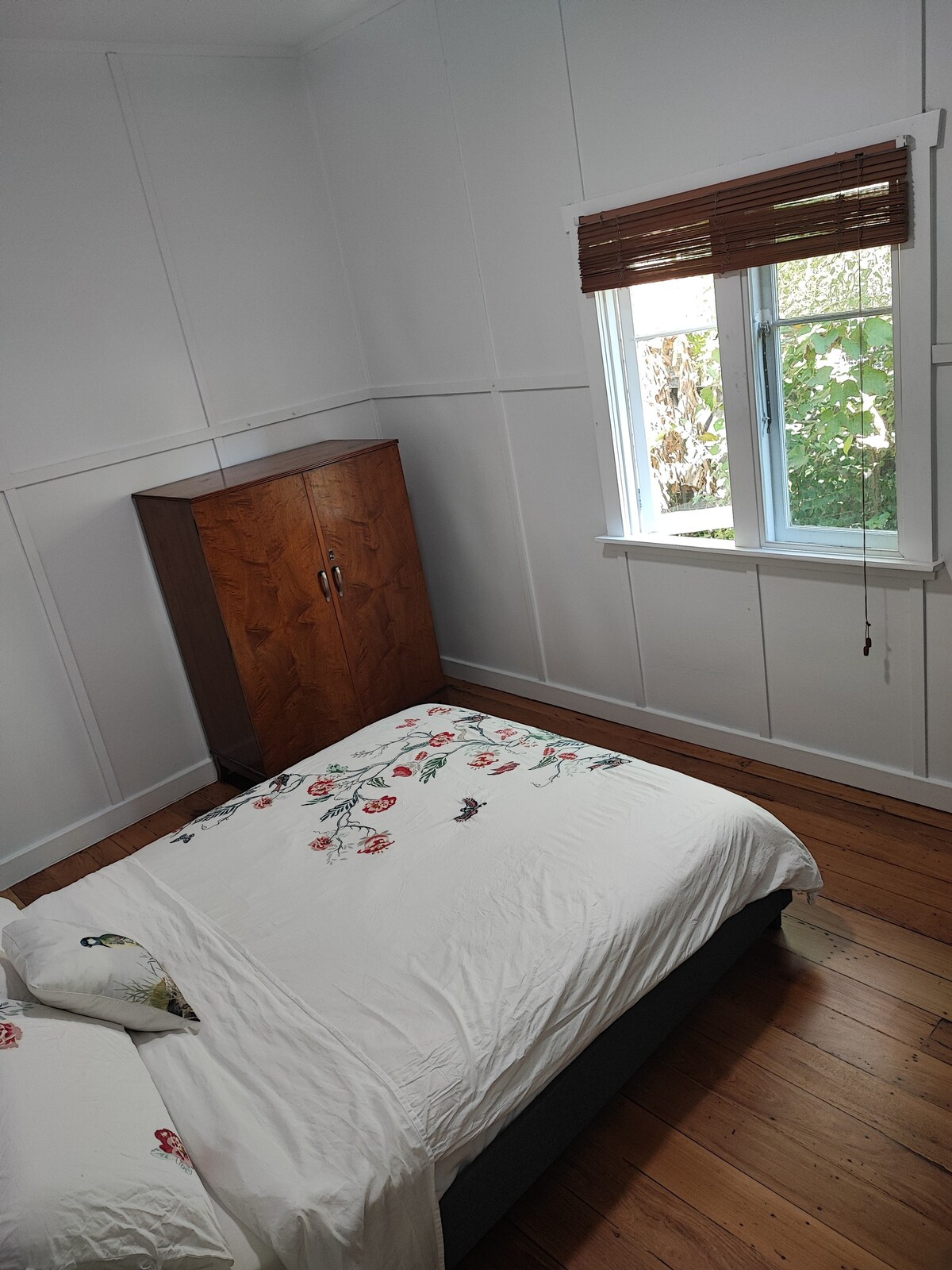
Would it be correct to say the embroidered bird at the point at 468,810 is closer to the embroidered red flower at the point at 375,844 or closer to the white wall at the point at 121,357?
the embroidered red flower at the point at 375,844

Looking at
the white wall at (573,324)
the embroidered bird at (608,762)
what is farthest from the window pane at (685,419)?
the embroidered bird at (608,762)

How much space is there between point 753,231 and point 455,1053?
7.72 feet

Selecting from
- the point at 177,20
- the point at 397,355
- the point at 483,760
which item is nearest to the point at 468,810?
the point at 483,760

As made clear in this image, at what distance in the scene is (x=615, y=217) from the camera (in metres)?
3.03

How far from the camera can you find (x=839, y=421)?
2773 mm

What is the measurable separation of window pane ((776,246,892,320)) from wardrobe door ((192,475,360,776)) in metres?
1.88

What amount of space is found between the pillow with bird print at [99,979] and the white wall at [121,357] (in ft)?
5.70

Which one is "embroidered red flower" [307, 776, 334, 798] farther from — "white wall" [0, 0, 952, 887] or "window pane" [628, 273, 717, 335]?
"window pane" [628, 273, 717, 335]

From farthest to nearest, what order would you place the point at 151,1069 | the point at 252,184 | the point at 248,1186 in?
the point at 252,184 < the point at 151,1069 < the point at 248,1186

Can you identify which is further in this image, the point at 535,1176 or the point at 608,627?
the point at 608,627

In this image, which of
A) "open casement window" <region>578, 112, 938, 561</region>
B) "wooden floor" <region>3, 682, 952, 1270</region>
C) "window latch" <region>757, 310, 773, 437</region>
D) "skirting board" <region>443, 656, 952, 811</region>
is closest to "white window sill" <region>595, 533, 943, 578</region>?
"open casement window" <region>578, 112, 938, 561</region>

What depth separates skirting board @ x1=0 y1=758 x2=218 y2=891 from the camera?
348 centimetres

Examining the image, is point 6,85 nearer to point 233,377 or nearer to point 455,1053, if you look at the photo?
point 233,377

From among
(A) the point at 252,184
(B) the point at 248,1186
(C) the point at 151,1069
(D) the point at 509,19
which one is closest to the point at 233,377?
(A) the point at 252,184
